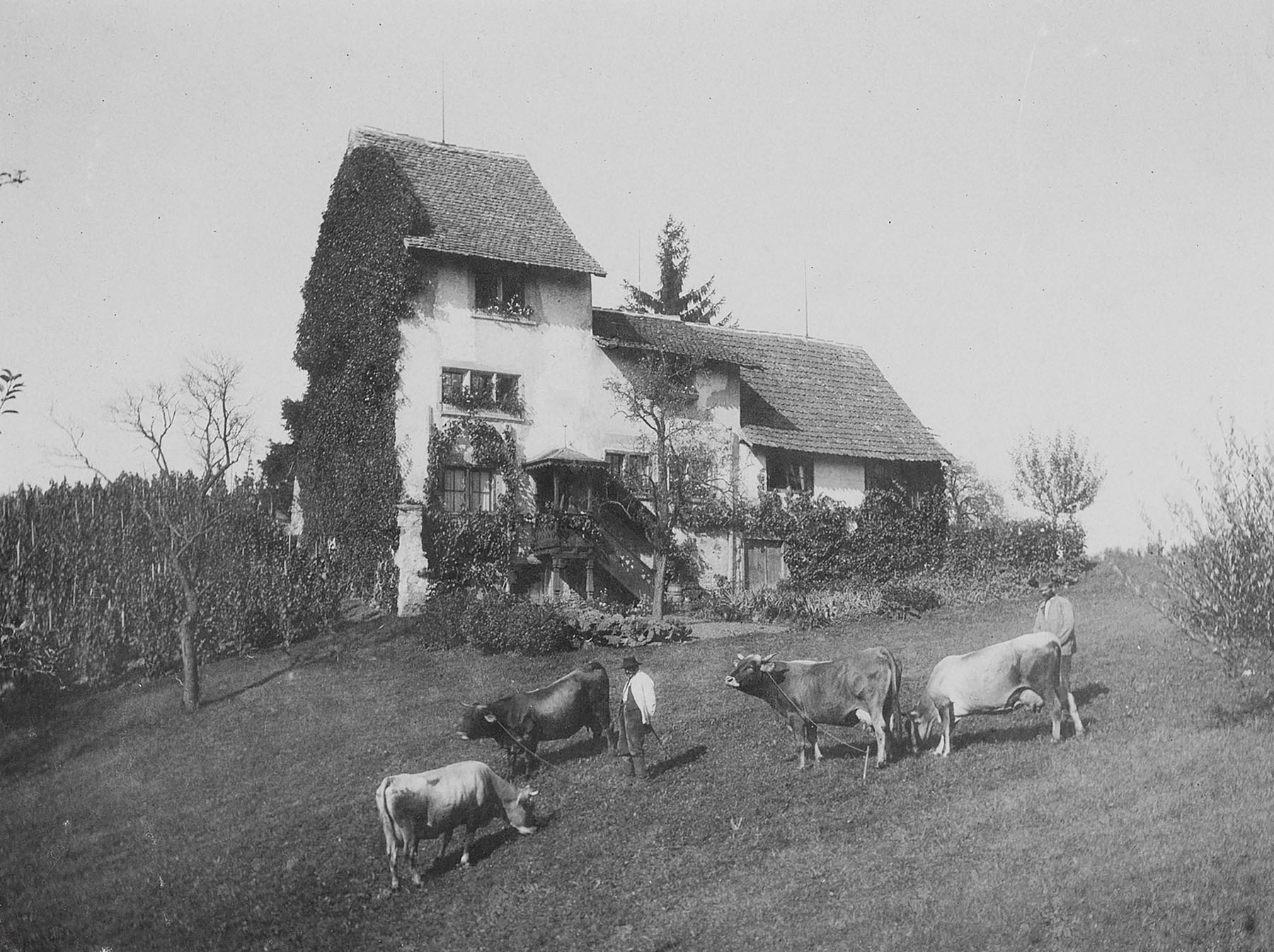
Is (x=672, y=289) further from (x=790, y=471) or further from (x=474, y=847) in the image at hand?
(x=474, y=847)

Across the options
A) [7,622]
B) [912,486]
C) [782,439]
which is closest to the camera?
[7,622]

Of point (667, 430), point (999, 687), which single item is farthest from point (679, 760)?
point (667, 430)

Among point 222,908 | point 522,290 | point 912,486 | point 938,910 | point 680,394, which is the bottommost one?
point 222,908

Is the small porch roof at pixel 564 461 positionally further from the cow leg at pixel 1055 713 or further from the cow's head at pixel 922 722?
the cow leg at pixel 1055 713

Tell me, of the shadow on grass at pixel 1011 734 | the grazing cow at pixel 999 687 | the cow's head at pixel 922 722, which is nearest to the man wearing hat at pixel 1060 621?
the shadow on grass at pixel 1011 734

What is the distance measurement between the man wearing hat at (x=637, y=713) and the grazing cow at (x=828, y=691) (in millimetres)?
1256

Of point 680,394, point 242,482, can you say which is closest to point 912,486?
point 680,394

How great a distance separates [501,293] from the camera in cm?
3381

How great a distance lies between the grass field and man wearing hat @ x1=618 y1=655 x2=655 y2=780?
483mm

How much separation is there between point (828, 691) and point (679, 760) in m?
2.55

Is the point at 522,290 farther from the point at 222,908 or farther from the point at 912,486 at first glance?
the point at 222,908

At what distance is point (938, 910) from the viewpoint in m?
10.8

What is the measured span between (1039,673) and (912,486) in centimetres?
2445

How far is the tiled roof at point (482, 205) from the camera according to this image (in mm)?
33406
